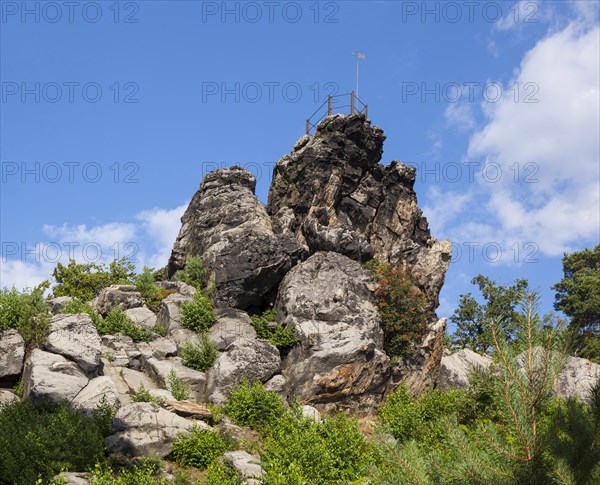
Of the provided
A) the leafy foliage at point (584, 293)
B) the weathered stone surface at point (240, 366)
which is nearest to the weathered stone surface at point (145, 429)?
the weathered stone surface at point (240, 366)

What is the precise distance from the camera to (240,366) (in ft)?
72.7

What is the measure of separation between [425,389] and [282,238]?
31.9ft

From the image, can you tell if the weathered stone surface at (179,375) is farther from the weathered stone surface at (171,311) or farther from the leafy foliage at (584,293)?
the leafy foliage at (584,293)

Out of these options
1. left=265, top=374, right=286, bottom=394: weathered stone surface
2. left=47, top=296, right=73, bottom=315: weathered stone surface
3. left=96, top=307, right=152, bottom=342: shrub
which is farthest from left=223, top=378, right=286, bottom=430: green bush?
left=47, top=296, right=73, bottom=315: weathered stone surface

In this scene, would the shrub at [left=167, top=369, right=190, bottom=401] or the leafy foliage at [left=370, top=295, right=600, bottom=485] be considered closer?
the leafy foliage at [left=370, top=295, right=600, bottom=485]

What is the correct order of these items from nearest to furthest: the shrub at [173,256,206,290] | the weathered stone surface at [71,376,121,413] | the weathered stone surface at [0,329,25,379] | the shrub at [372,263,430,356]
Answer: the weathered stone surface at [71,376,121,413] < the weathered stone surface at [0,329,25,379] < the shrub at [372,263,430,356] < the shrub at [173,256,206,290]

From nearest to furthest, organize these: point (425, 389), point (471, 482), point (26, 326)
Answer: point (471, 482) → point (26, 326) → point (425, 389)

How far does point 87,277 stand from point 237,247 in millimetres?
14058

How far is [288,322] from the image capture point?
24906mm

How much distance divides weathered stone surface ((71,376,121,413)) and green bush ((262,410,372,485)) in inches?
197

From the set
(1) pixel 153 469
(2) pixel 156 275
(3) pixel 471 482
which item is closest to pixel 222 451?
(1) pixel 153 469

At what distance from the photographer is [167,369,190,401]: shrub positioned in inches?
797

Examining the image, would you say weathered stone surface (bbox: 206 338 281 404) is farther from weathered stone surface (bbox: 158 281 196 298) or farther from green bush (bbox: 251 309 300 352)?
weathered stone surface (bbox: 158 281 196 298)

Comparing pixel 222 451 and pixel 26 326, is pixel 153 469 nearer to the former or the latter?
pixel 222 451
